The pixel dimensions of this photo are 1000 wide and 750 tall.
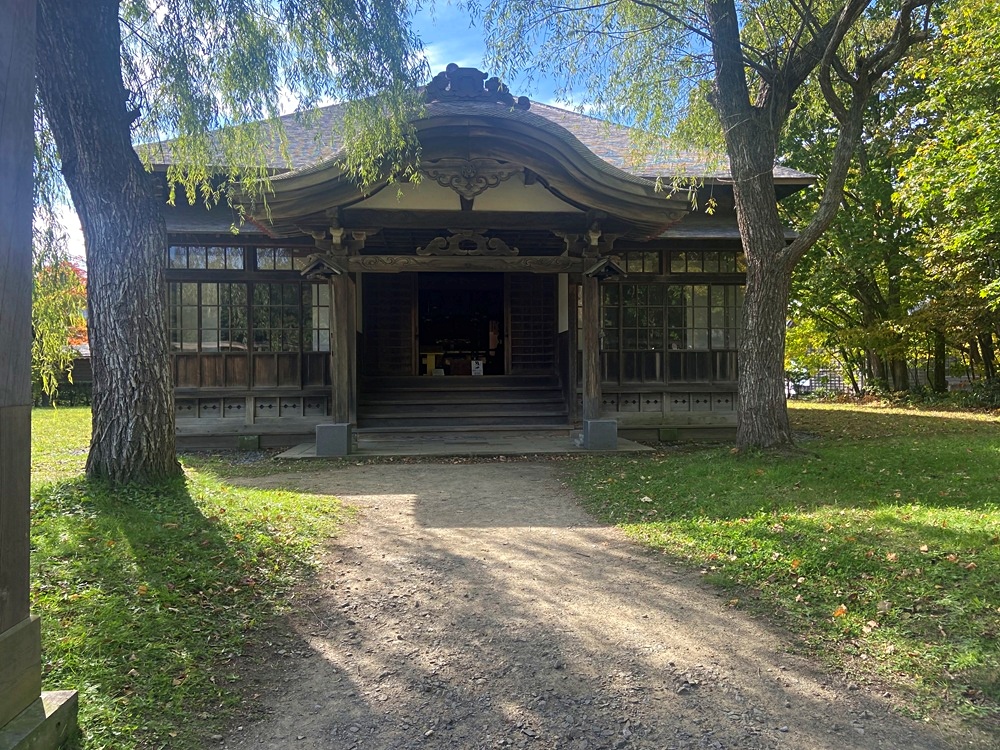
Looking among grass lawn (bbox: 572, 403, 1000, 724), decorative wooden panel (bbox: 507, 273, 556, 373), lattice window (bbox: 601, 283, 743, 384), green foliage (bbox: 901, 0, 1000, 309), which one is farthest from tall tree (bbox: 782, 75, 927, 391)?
grass lawn (bbox: 572, 403, 1000, 724)

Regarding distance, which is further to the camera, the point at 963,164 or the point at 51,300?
the point at 963,164

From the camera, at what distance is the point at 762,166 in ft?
23.7

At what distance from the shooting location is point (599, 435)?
9227 mm

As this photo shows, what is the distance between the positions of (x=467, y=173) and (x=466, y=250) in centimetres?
139

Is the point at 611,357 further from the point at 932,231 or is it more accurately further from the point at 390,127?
the point at 932,231

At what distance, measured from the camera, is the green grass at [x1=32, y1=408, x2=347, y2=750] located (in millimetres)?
2445

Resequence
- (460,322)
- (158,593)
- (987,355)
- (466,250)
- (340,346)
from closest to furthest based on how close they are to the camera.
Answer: (158,593) → (340,346) → (466,250) → (460,322) → (987,355)

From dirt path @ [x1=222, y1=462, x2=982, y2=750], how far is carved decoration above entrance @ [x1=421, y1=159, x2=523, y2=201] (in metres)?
5.06

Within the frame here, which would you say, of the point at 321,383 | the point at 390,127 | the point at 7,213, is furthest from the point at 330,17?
the point at 321,383

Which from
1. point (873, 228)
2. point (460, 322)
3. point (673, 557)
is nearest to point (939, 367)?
point (873, 228)

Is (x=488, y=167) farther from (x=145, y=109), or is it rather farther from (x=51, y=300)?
(x=51, y=300)

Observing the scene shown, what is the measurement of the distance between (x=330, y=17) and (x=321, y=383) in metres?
6.43

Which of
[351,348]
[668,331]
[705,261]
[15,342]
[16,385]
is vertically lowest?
[16,385]

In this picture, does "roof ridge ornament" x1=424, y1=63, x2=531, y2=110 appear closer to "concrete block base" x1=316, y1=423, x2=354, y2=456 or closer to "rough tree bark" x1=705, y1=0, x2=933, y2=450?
"rough tree bark" x1=705, y1=0, x2=933, y2=450
